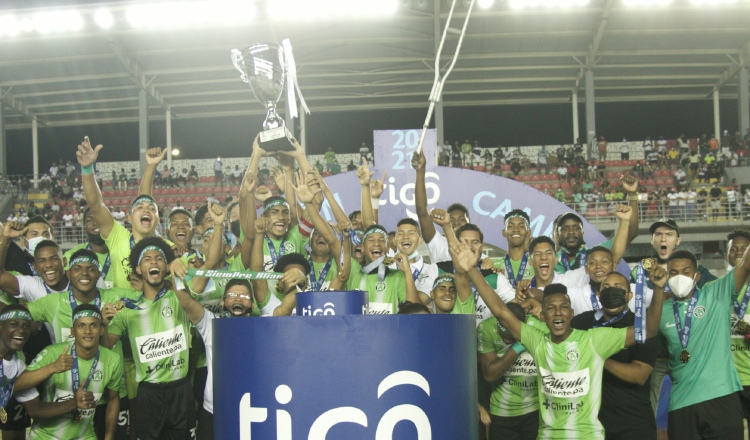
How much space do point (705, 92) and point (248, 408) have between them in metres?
30.9

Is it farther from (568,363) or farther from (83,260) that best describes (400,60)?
(568,363)

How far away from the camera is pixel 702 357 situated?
184 inches

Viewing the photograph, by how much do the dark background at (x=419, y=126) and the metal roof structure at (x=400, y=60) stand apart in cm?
91

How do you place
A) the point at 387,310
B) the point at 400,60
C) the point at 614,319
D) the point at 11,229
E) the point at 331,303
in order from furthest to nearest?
the point at 400,60 < the point at 387,310 < the point at 11,229 < the point at 614,319 < the point at 331,303

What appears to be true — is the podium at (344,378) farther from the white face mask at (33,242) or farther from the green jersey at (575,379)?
the white face mask at (33,242)

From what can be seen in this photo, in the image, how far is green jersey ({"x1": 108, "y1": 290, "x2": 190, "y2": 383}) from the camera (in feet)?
16.2

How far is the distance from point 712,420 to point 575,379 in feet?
3.36

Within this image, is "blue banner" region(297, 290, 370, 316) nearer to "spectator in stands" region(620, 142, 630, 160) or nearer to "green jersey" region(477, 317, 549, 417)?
"green jersey" region(477, 317, 549, 417)

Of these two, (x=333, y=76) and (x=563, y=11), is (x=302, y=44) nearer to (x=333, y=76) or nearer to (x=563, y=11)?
(x=333, y=76)

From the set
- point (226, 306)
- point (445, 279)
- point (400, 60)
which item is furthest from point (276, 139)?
point (400, 60)

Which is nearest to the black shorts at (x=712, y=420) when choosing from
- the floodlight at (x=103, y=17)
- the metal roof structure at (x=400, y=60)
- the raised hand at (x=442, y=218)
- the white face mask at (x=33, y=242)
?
the raised hand at (x=442, y=218)

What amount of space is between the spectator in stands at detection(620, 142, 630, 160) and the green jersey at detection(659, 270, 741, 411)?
2474cm

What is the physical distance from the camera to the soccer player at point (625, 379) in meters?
4.38

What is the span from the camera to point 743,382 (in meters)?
5.48
